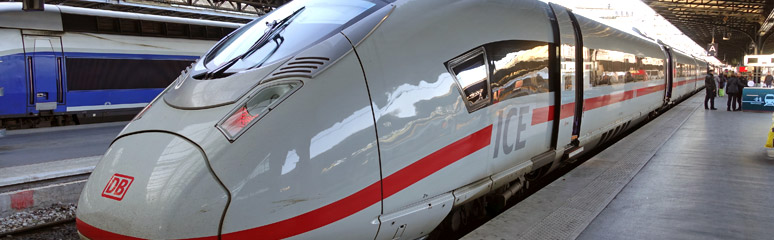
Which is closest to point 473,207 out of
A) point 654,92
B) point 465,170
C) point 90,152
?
point 465,170

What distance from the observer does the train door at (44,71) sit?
508 inches

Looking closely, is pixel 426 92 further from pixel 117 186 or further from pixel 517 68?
pixel 117 186

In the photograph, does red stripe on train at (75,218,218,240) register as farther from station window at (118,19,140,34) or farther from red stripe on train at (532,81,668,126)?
station window at (118,19,140,34)

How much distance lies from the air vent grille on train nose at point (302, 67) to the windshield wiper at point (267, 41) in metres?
0.28

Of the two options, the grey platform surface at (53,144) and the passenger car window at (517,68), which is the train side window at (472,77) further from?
the grey platform surface at (53,144)

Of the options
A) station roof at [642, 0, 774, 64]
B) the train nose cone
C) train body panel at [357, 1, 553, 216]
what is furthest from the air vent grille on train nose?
station roof at [642, 0, 774, 64]

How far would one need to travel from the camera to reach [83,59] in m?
13.9

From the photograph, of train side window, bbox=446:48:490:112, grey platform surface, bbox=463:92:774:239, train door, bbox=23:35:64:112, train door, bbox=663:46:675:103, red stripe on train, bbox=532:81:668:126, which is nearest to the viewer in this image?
train side window, bbox=446:48:490:112

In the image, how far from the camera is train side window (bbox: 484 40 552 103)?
172 inches

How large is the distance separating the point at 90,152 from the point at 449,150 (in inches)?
314

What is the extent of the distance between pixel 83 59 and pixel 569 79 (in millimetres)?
12466

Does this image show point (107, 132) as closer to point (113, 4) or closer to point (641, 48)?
A: point (113, 4)

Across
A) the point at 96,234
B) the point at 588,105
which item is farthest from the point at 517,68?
the point at 96,234

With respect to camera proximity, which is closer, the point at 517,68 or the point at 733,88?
the point at 517,68
